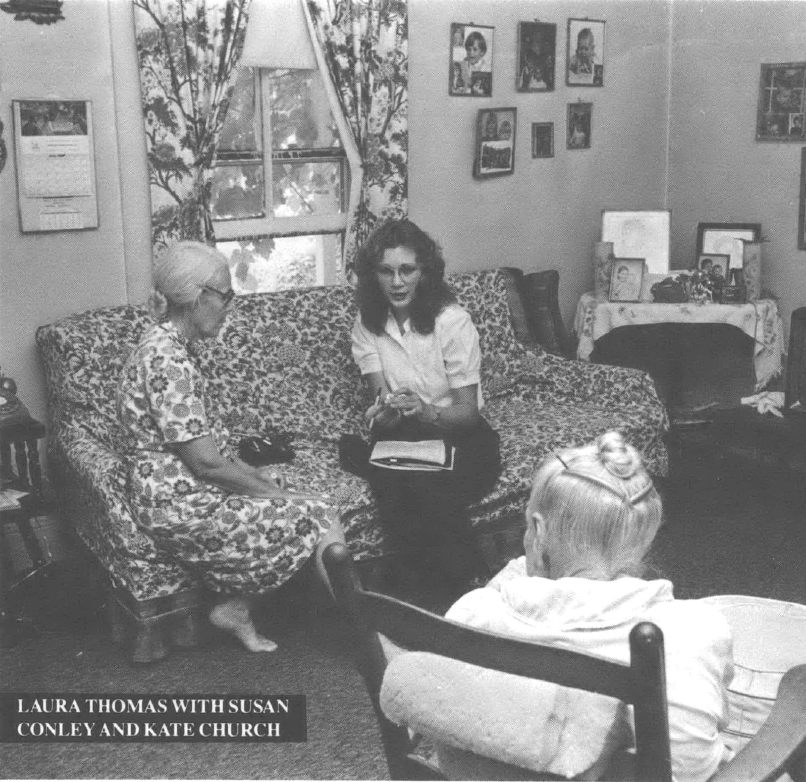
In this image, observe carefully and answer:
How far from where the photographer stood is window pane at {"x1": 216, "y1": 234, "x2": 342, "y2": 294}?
4398mm

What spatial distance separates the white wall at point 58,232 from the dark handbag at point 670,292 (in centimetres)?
249

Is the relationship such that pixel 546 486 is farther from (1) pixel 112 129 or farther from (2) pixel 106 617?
(1) pixel 112 129

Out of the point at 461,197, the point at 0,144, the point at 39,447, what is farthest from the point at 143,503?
the point at 461,197

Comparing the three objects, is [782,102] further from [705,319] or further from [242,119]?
[242,119]

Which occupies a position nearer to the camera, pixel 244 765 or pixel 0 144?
pixel 244 765

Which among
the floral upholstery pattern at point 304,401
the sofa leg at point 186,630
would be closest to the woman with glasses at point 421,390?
the floral upholstery pattern at point 304,401

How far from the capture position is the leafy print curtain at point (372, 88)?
14.1 ft

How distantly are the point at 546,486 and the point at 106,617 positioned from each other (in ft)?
7.61

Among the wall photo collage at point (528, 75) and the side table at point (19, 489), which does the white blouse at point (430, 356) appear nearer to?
the side table at point (19, 489)

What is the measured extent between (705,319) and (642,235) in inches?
26.7

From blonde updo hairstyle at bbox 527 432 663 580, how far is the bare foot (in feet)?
6.04

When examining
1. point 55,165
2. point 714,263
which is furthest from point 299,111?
point 714,263

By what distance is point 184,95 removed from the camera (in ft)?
12.7

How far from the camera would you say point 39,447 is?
3.86m
